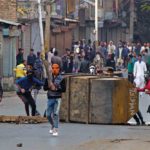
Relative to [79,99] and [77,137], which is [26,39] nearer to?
[79,99]

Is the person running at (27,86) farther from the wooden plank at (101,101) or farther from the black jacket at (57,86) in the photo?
the black jacket at (57,86)

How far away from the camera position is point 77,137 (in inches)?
680

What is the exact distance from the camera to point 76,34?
65688mm

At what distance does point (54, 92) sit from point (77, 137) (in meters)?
1.04

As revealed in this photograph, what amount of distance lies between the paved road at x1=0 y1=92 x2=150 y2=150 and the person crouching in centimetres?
38

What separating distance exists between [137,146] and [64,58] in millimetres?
30564

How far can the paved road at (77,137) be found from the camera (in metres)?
15.0

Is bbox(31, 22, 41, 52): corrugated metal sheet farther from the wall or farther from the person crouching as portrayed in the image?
the person crouching

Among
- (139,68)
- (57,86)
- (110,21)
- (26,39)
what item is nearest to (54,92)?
(57,86)

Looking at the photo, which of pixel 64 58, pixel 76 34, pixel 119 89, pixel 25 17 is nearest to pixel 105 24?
pixel 76 34

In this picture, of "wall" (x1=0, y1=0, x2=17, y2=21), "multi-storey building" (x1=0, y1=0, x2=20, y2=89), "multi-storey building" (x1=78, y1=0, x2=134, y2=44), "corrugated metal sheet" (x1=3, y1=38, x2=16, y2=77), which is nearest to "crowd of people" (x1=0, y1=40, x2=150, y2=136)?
"corrugated metal sheet" (x1=3, y1=38, x2=16, y2=77)

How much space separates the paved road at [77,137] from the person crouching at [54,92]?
14.8 inches

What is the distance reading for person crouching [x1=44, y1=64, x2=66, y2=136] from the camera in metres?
17.2

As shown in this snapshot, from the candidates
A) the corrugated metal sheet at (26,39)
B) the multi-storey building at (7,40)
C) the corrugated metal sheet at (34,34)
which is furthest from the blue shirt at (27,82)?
the corrugated metal sheet at (34,34)
